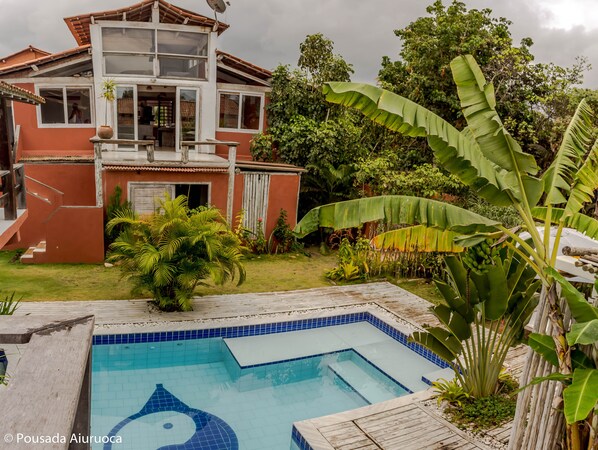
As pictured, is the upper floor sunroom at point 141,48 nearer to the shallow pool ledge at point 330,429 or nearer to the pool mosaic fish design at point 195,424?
the pool mosaic fish design at point 195,424

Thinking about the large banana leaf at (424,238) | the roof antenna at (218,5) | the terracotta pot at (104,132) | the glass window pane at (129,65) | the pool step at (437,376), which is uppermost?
the roof antenna at (218,5)

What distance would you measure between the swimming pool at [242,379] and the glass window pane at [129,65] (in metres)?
10.8

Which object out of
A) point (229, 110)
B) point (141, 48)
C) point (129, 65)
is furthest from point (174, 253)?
point (141, 48)

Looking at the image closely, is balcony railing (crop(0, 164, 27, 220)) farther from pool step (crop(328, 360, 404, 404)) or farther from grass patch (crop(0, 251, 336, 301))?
pool step (crop(328, 360, 404, 404))

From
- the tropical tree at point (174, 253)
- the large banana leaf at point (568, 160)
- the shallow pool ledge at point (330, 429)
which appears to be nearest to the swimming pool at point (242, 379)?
the shallow pool ledge at point (330, 429)

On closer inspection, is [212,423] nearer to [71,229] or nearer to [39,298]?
[39,298]

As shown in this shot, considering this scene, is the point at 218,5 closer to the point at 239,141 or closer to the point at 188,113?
the point at 188,113

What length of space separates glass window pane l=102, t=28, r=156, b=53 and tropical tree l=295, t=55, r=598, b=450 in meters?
13.0

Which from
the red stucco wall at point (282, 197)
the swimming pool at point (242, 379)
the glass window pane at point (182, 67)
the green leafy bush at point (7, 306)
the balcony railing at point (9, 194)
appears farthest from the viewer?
the glass window pane at point (182, 67)

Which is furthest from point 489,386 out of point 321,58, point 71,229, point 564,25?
point 564,25

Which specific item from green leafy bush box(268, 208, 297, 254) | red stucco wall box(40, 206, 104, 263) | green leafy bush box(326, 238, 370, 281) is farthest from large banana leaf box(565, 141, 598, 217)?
red stucco wall box(40, 206, 104, 263)

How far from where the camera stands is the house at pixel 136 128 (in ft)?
43.0

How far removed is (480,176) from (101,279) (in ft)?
31.1

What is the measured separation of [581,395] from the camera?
3531mm
